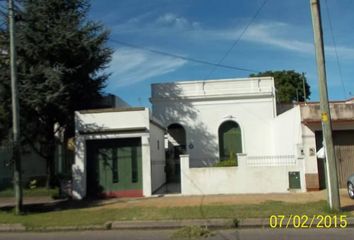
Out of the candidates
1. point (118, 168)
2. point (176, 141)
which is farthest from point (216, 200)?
point (176, 141)

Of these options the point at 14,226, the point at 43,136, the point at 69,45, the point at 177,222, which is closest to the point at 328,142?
the point at 177,222

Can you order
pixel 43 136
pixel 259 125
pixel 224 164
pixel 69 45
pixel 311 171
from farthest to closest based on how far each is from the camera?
pixel 259 125 < pixel 43 136 < pixel 69 45 < pixel 224 164 < pixel 311 171

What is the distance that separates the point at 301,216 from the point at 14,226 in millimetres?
8292

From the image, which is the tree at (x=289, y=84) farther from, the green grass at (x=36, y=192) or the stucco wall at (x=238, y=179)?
the green grass at (x=36, y=192)

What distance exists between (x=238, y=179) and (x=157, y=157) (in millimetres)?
5062

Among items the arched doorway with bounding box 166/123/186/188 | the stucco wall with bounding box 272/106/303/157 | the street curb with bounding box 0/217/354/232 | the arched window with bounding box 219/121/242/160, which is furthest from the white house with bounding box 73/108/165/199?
the arched window with bounding box 219/121/242/160

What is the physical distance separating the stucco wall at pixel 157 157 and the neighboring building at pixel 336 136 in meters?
6.91

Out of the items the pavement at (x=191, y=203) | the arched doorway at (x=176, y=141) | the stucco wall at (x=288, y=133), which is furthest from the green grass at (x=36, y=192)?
the stucco wall at (x=288, y=133)

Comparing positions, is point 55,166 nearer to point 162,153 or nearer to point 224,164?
point 162,153

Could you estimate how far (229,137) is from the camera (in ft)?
96.4

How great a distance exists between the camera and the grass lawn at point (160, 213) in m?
12.8

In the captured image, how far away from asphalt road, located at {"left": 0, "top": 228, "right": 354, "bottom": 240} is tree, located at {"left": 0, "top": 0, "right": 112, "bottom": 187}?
10.3 meters

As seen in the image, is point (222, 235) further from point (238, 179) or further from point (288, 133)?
point (288, 133)

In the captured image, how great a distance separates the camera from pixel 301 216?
12336 millimetres
